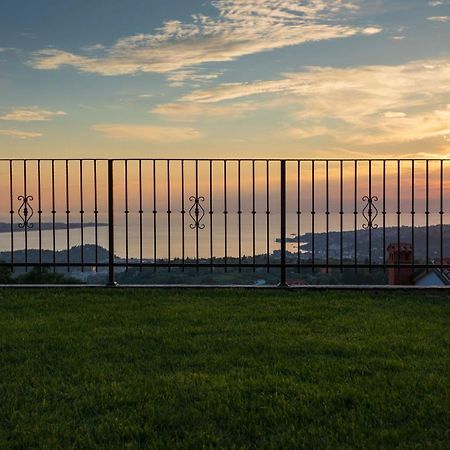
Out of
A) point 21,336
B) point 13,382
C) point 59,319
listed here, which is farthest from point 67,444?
point 59,319

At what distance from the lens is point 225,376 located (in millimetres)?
4941

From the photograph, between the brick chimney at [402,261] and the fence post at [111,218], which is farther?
the brick chimney at [402,261]

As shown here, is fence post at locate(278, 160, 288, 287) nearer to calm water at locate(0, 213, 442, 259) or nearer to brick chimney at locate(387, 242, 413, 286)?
calm water at locate(0, 213, 442, 259)

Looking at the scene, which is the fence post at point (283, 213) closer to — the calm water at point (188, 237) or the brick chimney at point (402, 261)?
the calm water at point (188, 237)

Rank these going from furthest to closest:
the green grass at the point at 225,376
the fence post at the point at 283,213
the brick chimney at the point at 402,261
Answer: the brick chimney at the point at 402,261, the fence post at the point at 283,213, the green grass at the point at 225,376

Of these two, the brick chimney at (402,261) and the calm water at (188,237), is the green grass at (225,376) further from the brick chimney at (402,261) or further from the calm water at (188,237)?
the brick chimney at (402,261)

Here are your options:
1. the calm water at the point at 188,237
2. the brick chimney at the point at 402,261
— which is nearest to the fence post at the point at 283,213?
the calm water at the point at 188,237

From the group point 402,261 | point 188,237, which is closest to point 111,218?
point 188,237

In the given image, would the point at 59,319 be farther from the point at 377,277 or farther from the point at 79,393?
the point at 377,277

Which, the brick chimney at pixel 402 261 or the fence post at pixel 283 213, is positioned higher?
the fence post at pixel 283 213

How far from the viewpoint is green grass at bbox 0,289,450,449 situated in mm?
3879

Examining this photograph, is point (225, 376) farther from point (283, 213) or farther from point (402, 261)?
point (402, 261)

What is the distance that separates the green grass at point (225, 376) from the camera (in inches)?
153

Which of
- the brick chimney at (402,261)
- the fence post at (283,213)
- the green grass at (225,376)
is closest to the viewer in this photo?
the green grass at (225,376)
